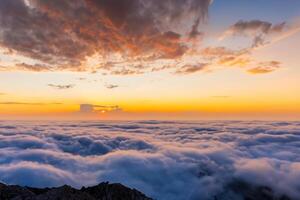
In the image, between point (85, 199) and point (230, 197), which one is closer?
point (85, 199)

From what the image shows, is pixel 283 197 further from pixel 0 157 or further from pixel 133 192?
pixel 0 157

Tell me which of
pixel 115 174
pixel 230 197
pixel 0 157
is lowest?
pixel 230 197

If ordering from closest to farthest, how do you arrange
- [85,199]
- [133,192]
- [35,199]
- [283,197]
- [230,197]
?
[35,199] → [85,199] → [133,192] → [283,197] → [230,197]

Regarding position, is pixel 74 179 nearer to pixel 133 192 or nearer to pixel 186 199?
pixel 186 199

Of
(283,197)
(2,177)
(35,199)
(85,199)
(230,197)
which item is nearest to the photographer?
(35,199)

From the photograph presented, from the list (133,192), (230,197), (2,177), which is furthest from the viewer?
(230,197)

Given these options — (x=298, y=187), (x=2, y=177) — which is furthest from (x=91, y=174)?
(x=298, y=187)

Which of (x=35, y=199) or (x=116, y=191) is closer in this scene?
(x=35, y=199)

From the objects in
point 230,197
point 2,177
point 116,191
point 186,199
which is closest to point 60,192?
point 116,191

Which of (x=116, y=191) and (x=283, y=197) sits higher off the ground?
(x=116, y=191)
